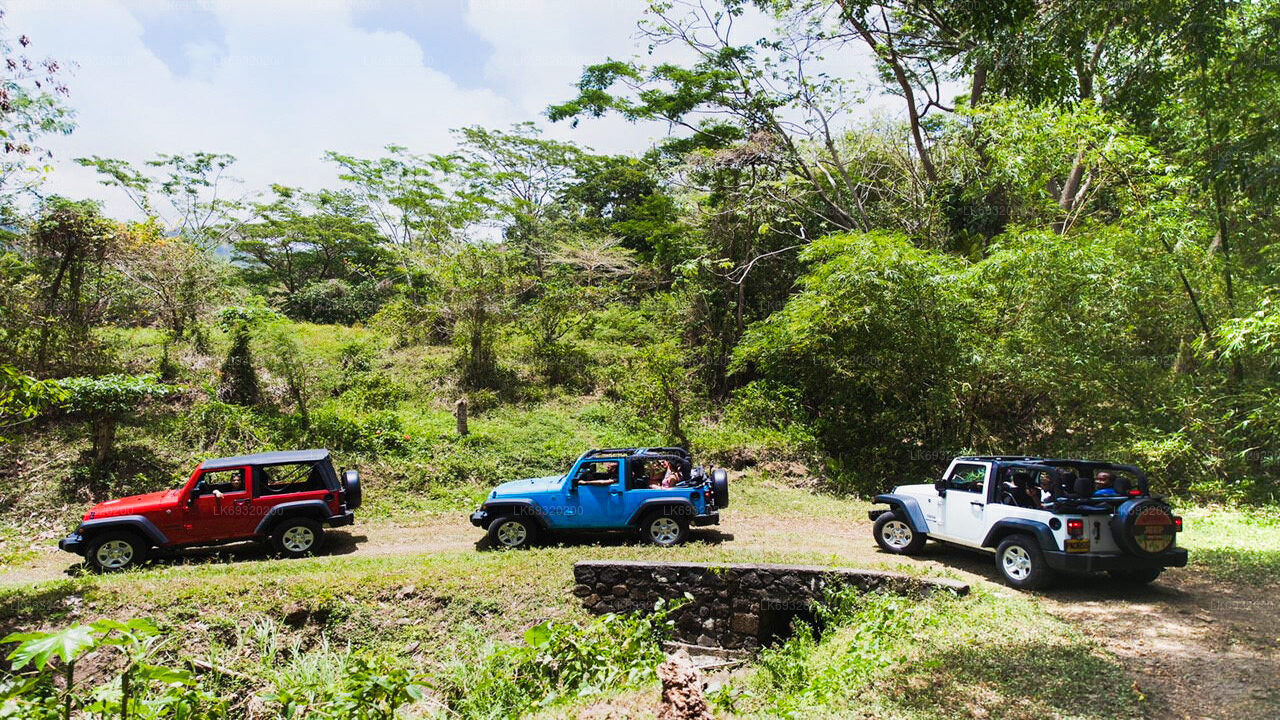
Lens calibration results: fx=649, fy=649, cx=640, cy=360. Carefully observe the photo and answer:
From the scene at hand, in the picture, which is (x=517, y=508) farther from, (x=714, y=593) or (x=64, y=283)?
(x=64, y=283)

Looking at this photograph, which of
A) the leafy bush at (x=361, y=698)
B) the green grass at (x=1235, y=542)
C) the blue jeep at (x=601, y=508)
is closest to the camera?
the leafy bush at (x=361, y=698)

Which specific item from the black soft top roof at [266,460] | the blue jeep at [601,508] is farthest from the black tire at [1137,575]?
the black soft top roof at [266,460]

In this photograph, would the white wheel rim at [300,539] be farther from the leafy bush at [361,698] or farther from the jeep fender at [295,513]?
the leafy bush at [361,698]

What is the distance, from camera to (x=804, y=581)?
7.66 meters

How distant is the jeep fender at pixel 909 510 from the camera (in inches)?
342

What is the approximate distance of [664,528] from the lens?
938cm

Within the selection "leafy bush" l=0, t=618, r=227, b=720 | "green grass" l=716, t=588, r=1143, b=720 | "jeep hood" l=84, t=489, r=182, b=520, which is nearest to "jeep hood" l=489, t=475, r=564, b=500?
"green grass" l=716, t=588, r=1143, b=720

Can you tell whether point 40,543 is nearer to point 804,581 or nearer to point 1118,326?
point 804,581

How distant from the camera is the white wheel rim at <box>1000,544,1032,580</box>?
7239 mm

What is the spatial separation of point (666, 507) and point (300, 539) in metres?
5.20

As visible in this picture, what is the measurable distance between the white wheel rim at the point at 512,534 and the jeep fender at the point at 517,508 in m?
0.19

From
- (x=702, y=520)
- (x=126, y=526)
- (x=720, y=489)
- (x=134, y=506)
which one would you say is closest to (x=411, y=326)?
(x=134, y=506)

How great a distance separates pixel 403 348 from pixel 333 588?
40.4 ft

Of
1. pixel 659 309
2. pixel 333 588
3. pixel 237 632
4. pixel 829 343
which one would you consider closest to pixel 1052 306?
pixel 829 343
